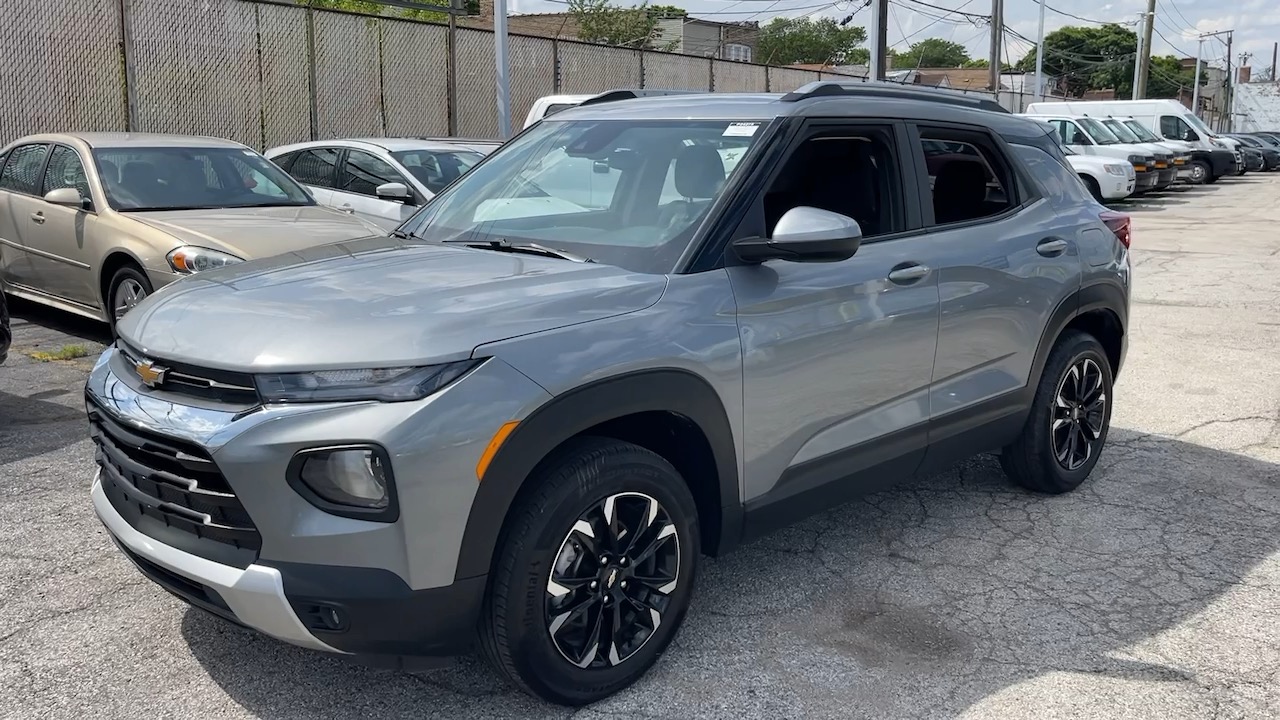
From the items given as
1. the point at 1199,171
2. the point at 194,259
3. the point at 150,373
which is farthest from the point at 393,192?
the point at 1199,171

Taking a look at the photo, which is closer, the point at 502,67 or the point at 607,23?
the point at 502,67

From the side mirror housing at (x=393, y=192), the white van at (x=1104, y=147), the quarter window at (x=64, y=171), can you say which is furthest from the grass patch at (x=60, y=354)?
the white van at (x=1104, y=147)

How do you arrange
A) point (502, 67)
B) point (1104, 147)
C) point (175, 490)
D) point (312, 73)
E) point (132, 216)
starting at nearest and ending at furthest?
point (175, 490), point (132, 216), point (502, 67), point (312, 73), point (1104, 147)

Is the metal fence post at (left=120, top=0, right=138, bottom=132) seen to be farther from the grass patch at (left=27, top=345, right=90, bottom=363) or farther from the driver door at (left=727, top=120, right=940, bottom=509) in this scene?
the driver door at (left=727, top=120, right=940, bottom=509)

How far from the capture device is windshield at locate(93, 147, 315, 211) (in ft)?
26.7

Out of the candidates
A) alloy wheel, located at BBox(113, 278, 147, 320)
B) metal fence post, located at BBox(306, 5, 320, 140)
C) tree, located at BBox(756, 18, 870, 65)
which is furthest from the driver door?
tree, located at BBox(756, 18, 870, 65)

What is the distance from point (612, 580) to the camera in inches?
128

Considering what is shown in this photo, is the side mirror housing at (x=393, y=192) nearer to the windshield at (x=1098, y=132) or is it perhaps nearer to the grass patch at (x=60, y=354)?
the grass patch at (x=60, y=354)

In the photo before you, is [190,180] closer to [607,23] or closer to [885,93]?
[885,93]

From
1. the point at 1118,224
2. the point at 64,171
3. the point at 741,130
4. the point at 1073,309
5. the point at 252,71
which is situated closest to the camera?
the point at 741,130

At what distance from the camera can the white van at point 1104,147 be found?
2461 centimetres

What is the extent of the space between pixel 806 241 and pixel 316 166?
879 cm

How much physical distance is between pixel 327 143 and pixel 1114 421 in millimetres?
7944

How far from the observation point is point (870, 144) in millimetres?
4301
